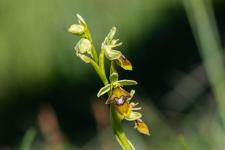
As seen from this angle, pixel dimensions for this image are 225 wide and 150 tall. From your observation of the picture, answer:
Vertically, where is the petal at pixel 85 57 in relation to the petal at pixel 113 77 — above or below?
above

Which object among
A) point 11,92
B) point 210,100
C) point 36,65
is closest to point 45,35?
point 36,65

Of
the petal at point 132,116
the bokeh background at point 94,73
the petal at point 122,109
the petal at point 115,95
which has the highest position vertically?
the petal at point 115,95

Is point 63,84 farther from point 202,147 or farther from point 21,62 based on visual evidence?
point 202,147

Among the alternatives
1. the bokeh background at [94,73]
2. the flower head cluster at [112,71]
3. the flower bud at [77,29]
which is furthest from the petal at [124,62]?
the bokeh background at [94,73]

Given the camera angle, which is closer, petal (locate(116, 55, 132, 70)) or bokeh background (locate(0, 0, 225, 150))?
petal (locate(116, 55, 132, 70))

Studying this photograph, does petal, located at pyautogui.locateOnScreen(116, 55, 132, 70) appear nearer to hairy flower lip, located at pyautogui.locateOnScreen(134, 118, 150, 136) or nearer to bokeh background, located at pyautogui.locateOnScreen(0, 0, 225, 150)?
hairy flower lip, located at pyautogui.locateOnScreen(134, 118, 150, 136)

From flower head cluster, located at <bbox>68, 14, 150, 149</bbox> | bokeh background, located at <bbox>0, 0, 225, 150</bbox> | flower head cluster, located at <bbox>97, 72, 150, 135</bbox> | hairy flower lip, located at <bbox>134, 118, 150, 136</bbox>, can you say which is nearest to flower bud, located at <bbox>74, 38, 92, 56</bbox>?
flower head cluster, located at <bbox>68, 14, 150, 149</bbox>

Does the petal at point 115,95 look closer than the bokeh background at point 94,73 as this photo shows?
Yes

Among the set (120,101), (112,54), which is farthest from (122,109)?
(112,54)

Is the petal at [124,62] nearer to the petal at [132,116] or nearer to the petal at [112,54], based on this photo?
the petal at [112,54]
